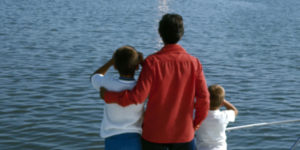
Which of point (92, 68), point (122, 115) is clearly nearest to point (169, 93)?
point (122, 115)

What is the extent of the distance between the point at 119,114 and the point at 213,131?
0.78 meters

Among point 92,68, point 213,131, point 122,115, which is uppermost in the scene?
point 122,115

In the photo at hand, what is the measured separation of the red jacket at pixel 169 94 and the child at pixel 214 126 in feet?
1.20

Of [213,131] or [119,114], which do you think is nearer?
[119,114]

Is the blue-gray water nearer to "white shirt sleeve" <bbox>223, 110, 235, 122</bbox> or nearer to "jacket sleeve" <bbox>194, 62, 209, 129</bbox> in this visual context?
"white shirt sleeve" <bbox>223, 110, 235, 122</bbox>

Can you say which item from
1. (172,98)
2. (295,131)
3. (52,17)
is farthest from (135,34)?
(172,98)

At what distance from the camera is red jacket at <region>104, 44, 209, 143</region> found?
250cm

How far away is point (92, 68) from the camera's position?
11.8 meters

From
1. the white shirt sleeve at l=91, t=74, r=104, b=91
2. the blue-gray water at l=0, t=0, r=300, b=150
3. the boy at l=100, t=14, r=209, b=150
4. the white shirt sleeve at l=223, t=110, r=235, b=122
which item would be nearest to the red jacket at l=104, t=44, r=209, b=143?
the boy at l=100, t=14, r=209, b=150

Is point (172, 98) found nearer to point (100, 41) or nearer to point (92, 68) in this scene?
point (92, 68)

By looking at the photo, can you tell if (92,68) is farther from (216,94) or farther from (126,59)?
(126,59)

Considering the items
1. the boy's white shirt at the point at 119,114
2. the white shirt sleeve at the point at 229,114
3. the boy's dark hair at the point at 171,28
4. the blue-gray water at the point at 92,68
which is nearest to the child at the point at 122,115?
the boy's white shirt at the point at 119,114

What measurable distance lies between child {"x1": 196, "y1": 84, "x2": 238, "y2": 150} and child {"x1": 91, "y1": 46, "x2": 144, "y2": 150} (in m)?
0.58

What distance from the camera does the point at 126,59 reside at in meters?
2.54
